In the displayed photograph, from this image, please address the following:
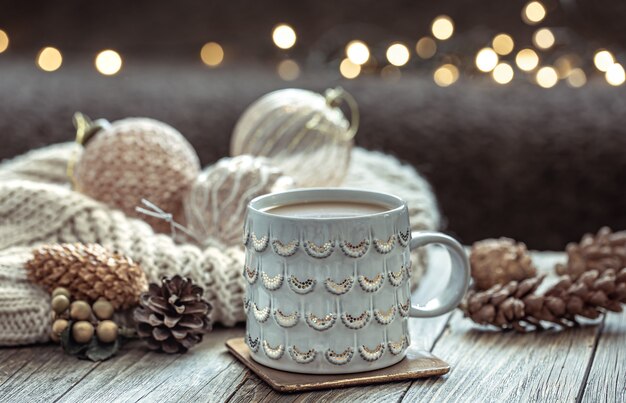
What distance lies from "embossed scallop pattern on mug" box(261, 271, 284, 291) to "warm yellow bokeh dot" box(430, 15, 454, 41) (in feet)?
4.68

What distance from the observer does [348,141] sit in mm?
1039

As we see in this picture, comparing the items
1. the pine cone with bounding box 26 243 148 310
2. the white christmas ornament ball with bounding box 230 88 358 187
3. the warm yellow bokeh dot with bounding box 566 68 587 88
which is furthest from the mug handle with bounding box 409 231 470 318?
the warm yellow bokeh dot with bounding box 566 68 587 88

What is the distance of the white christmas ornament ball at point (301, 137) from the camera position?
1032 mm

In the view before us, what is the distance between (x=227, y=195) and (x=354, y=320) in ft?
0.94

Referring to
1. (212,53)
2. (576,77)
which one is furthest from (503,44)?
(212,53)

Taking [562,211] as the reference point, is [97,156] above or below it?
above

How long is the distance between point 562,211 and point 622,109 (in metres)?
0.19

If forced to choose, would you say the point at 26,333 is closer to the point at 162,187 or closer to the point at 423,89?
the point at 162,187

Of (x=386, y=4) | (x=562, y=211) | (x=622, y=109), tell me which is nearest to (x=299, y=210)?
(x=562, y=211)

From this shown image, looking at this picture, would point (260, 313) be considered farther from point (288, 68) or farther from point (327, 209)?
point (288, 68)

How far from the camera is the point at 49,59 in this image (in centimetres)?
197

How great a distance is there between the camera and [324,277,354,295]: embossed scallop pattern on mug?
61 centimetres

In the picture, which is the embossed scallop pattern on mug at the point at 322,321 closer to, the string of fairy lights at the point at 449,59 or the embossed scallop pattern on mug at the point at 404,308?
the embossed scallop pattern on mug at the point at 404,308

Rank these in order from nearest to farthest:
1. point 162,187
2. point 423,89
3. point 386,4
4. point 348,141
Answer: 1. point 162,187
2. point 348,141
3. point 423,89
4. point 386,4
